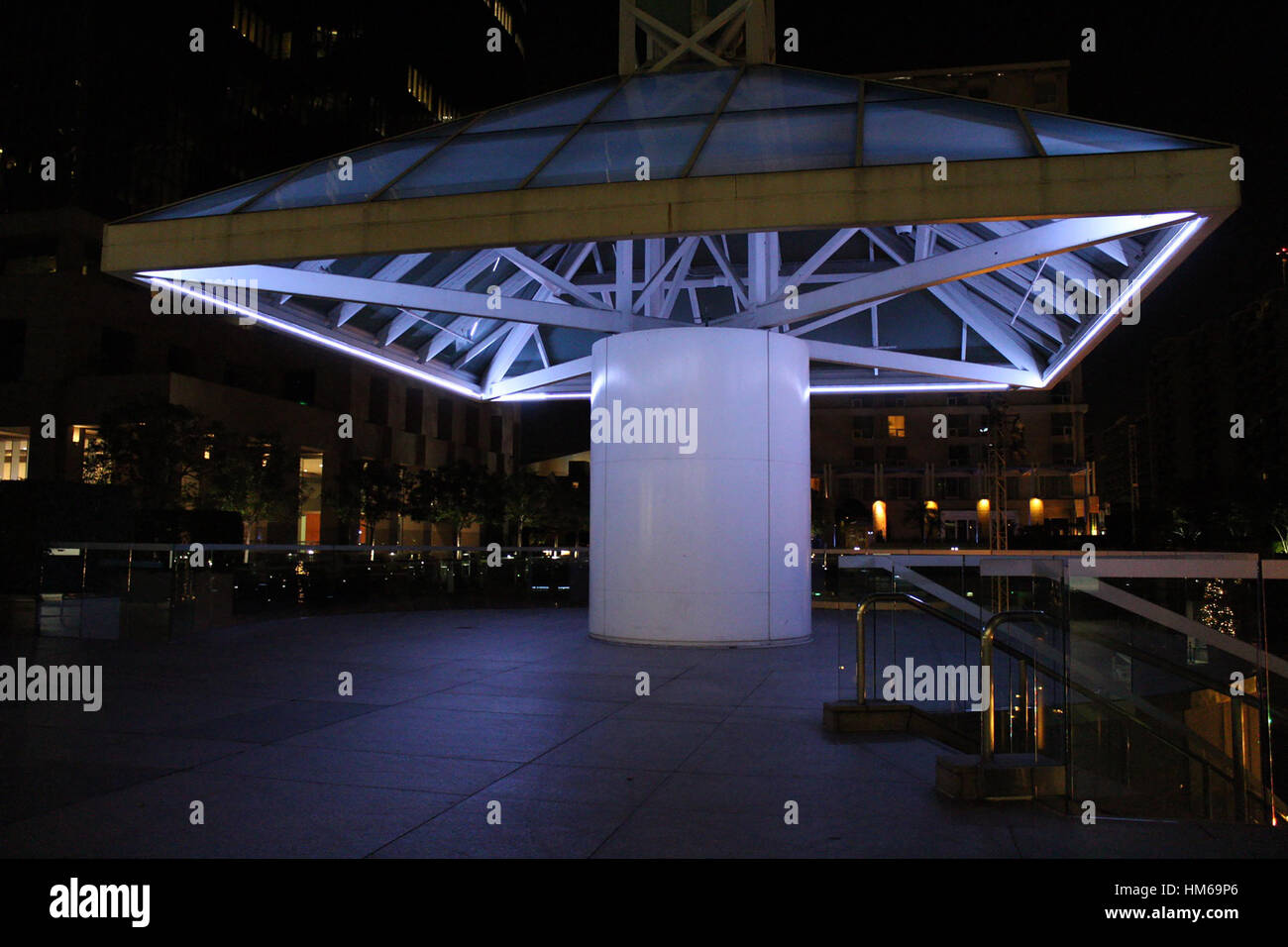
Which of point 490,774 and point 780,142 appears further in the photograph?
point 780,142

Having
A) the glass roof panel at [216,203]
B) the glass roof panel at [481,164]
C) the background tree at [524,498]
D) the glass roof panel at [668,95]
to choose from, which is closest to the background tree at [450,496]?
the background tree at [524,498]

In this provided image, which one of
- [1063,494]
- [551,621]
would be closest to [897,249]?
[551,621]

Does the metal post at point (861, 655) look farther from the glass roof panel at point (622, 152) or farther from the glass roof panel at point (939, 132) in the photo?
the glass roof panel at point (622, 152)

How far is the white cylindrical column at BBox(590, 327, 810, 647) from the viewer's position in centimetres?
1314

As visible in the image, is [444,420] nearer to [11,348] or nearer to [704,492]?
[11,348]

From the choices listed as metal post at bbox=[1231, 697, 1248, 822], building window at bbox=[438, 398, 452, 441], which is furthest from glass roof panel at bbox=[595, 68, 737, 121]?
building window at bbox=[438, 398, 452, 441]

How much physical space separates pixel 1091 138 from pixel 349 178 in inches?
289

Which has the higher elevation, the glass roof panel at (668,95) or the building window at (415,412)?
the building window at (415,412)

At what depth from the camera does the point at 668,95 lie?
11.9 meters

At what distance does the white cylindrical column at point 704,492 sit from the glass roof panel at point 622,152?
3.22 m

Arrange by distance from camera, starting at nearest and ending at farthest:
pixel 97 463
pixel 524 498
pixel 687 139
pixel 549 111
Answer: pixel 687 139
pixel 549 111
pixel 97 463
pixel 524 498

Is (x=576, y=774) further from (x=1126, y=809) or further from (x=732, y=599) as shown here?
(x=732, y=599)

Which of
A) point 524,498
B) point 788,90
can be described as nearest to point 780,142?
point 788,90

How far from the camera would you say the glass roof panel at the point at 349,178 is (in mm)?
10094
